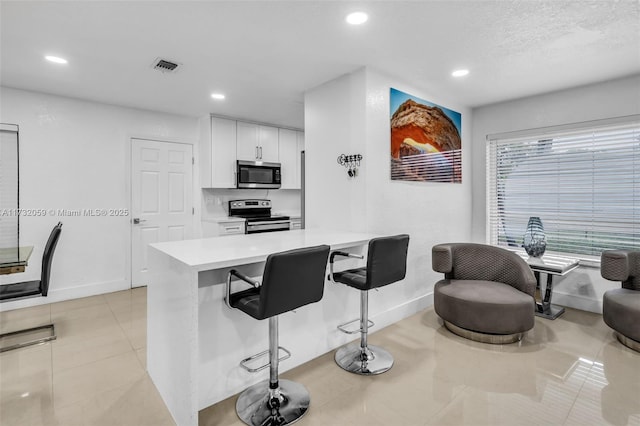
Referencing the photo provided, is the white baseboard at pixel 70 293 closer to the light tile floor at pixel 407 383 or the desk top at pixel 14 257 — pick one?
the light tile floor at pixel 407 383

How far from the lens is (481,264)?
331 centimetres

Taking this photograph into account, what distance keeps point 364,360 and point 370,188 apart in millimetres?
Answer: 1432

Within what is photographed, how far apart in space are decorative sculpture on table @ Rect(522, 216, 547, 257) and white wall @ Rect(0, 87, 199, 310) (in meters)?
4.69

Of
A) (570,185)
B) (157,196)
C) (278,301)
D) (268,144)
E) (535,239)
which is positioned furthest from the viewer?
(268,144)

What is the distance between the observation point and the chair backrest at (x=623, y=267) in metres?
2.84

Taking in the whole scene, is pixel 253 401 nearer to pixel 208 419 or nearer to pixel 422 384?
pixel 208 419

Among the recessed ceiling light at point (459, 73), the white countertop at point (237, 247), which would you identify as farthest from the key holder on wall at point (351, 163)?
the recessed ceiling light at point (459, 73)

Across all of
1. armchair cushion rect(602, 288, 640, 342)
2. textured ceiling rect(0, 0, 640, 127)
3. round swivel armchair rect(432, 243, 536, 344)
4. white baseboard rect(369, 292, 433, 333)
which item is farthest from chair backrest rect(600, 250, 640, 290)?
textured ceiling rect(0, 0, 640, 127)

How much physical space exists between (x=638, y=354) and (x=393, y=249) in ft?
6.96

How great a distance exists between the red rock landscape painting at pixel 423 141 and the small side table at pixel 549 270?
1.25m

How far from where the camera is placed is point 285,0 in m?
1.95

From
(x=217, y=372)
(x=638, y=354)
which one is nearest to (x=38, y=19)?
(x=217, y=372)

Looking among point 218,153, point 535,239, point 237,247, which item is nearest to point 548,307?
point 535,239

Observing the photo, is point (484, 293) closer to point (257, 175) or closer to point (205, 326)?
point (205, 326)
